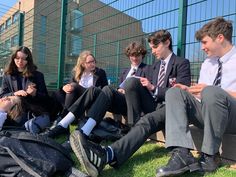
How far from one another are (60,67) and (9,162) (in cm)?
439

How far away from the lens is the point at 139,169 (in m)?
3.19

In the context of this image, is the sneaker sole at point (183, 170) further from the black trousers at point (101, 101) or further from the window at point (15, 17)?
the window at point (15, 17)

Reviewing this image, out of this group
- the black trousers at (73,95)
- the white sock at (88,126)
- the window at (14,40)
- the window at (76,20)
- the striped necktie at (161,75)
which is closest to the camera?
the white sock at (88,126)

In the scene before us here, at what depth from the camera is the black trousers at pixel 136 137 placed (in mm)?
3127

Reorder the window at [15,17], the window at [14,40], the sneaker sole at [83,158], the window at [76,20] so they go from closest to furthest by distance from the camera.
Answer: the sneaker sole at [83,158], the window at [76,20], the window at [14,40], the window at [15,17]

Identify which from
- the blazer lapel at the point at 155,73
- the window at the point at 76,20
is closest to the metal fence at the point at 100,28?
the window at the point at 76,20

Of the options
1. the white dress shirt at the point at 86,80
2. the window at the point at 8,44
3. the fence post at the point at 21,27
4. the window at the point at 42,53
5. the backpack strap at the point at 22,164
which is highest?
the fence post at the point at 21,27

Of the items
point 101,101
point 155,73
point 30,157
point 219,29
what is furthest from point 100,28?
point 30,157

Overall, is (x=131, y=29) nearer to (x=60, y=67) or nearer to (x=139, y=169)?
(x=60, y=67)

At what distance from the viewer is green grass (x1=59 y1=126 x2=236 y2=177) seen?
295 centimetres

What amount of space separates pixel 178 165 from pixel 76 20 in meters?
5.19

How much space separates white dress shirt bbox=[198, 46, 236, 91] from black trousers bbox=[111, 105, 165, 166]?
0.55 m

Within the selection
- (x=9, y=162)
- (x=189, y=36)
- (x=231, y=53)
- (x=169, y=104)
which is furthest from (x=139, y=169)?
(x=189, y=36)

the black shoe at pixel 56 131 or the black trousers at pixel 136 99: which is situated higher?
the black trousers at pixel 136 99
